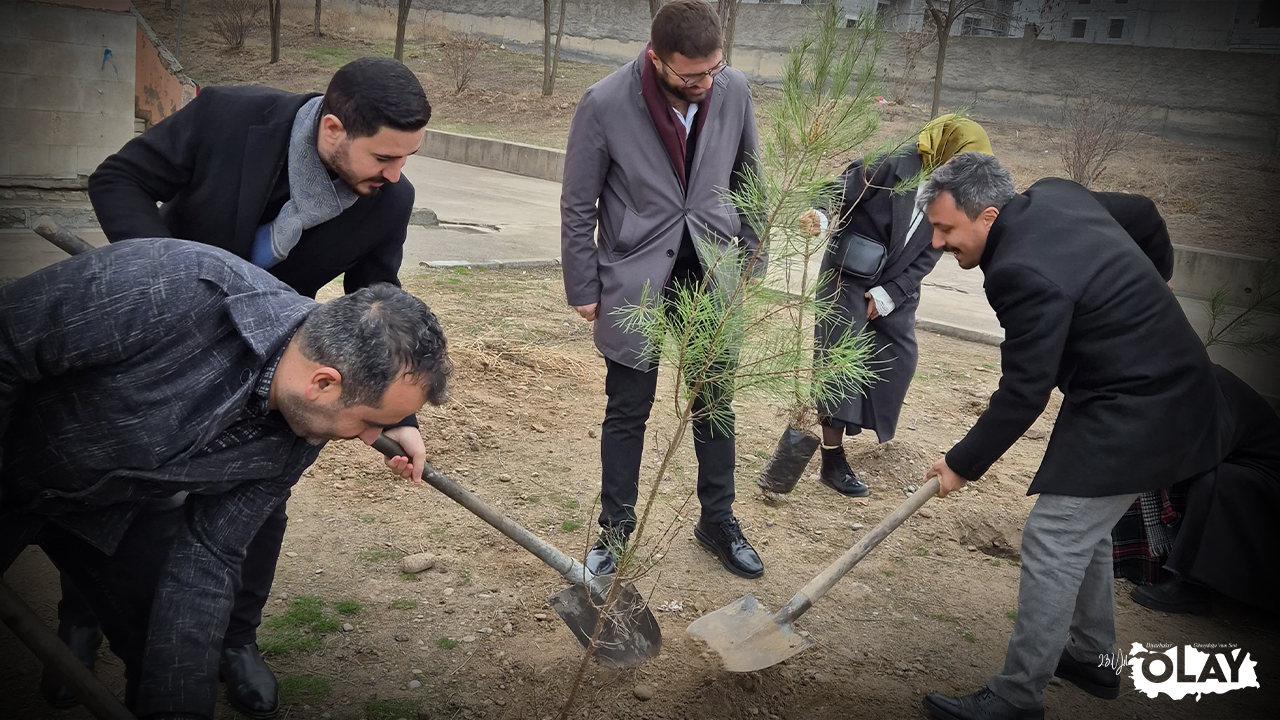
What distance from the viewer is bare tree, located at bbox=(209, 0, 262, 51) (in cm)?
2273

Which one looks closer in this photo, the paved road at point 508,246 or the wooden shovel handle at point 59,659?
the wooden shovel handle at point 59,659

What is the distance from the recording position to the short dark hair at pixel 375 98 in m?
2.18

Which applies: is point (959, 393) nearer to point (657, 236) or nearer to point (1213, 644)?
point (1213, 644)

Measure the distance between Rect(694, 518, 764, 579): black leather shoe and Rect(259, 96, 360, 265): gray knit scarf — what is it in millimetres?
1787

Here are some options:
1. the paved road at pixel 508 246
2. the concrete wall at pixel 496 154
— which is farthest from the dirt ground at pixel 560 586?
the concrete wall at pixel 496 154

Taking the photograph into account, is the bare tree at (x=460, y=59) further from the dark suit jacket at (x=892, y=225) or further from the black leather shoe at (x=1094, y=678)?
the black leather shoe at (x=1094, y=678)

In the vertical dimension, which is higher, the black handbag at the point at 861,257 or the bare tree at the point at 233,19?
the bare tree at the point at 233,19

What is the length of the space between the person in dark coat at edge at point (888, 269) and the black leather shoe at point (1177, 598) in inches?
44.7

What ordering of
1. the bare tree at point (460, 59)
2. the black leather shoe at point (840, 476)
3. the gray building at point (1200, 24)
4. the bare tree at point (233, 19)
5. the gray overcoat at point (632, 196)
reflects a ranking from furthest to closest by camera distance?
the bare tree at point (233, 19), the gray building at point (1200, 24), the bare tree at point (460, 59), the black leather shoe at point (840, 476), the gray overcoat at point (632, 196)

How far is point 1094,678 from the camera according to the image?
2.91 meters

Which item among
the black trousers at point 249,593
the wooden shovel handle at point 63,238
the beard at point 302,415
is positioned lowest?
the black trousers at point 249,593

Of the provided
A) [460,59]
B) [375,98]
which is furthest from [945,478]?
[460,59]

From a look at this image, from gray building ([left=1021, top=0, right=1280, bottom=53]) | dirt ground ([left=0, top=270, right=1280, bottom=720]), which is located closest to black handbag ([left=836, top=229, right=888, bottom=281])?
dirt ground ([left=0, top=270, right=1280, bottom=720])

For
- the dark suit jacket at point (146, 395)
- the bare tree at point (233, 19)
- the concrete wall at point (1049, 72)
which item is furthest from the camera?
the bare tree at point (233, 19)
